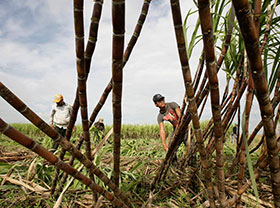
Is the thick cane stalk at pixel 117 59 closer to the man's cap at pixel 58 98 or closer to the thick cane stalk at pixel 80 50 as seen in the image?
the thick cane stalk at pixel 80 50

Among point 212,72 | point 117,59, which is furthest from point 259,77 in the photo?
point 117,59

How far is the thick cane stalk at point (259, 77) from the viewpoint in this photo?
358 mm

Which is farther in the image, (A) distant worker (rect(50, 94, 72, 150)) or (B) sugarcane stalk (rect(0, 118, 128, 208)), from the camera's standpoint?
(A) distant worker (rect(50, 94, 72, 150))

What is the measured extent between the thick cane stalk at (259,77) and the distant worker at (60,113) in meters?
4.40

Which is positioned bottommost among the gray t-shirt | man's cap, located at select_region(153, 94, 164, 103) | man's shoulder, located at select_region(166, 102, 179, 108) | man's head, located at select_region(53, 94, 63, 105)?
the gray t-shirt

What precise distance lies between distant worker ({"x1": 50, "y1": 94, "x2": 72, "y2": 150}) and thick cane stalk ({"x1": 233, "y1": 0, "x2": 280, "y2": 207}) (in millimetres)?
4403

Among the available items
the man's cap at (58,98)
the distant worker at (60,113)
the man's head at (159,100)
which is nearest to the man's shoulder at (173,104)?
the man's head at (159,100)

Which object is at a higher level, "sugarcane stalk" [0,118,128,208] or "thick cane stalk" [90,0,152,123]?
"thick cane stalk" [90,0,152,123]

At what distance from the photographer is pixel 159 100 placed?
10.5 feet

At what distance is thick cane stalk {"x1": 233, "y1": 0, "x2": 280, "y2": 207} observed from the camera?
1.17ft

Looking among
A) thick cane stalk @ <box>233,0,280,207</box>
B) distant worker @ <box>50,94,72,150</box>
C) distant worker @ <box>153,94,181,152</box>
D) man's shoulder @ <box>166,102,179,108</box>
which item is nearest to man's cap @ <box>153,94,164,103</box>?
distant worker @ <box>153,94,181,152</box>

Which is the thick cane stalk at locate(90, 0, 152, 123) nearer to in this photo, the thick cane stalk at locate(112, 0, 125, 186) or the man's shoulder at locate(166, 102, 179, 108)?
the thick cane stalk at locate(112, 0, 125, 186)

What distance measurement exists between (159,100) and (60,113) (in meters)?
2.51

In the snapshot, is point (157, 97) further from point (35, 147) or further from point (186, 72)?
point (35, 147)
